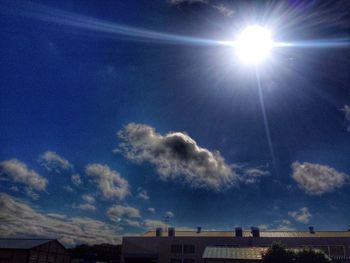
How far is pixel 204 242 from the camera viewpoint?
58.3 metres

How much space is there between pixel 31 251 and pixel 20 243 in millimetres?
5654

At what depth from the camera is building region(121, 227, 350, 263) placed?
2067 inches

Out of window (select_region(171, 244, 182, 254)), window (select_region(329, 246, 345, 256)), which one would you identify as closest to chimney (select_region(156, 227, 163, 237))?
window (select_region(171, 244, 182, 254))

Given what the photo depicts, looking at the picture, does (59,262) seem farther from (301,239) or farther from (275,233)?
(301,239)

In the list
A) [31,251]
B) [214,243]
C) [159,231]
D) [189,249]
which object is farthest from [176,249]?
[31,251]

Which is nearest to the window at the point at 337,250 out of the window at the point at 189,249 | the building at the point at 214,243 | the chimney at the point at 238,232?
the building at the point at 214,243

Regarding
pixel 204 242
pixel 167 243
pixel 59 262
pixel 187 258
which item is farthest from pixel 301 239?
pixel 59 262

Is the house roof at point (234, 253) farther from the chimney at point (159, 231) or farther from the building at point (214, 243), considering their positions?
the chimney at point (159, 231)

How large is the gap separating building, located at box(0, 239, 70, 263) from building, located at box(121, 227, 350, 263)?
14.8 meters

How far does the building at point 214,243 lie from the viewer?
5250 centimetres

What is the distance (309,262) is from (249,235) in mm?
31339

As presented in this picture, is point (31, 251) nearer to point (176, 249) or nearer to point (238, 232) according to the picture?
point (176, 249)

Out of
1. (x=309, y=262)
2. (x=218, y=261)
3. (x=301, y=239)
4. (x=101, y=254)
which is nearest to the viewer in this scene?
(x=309, y=262)

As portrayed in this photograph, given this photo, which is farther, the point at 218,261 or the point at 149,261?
the point at 149,261
